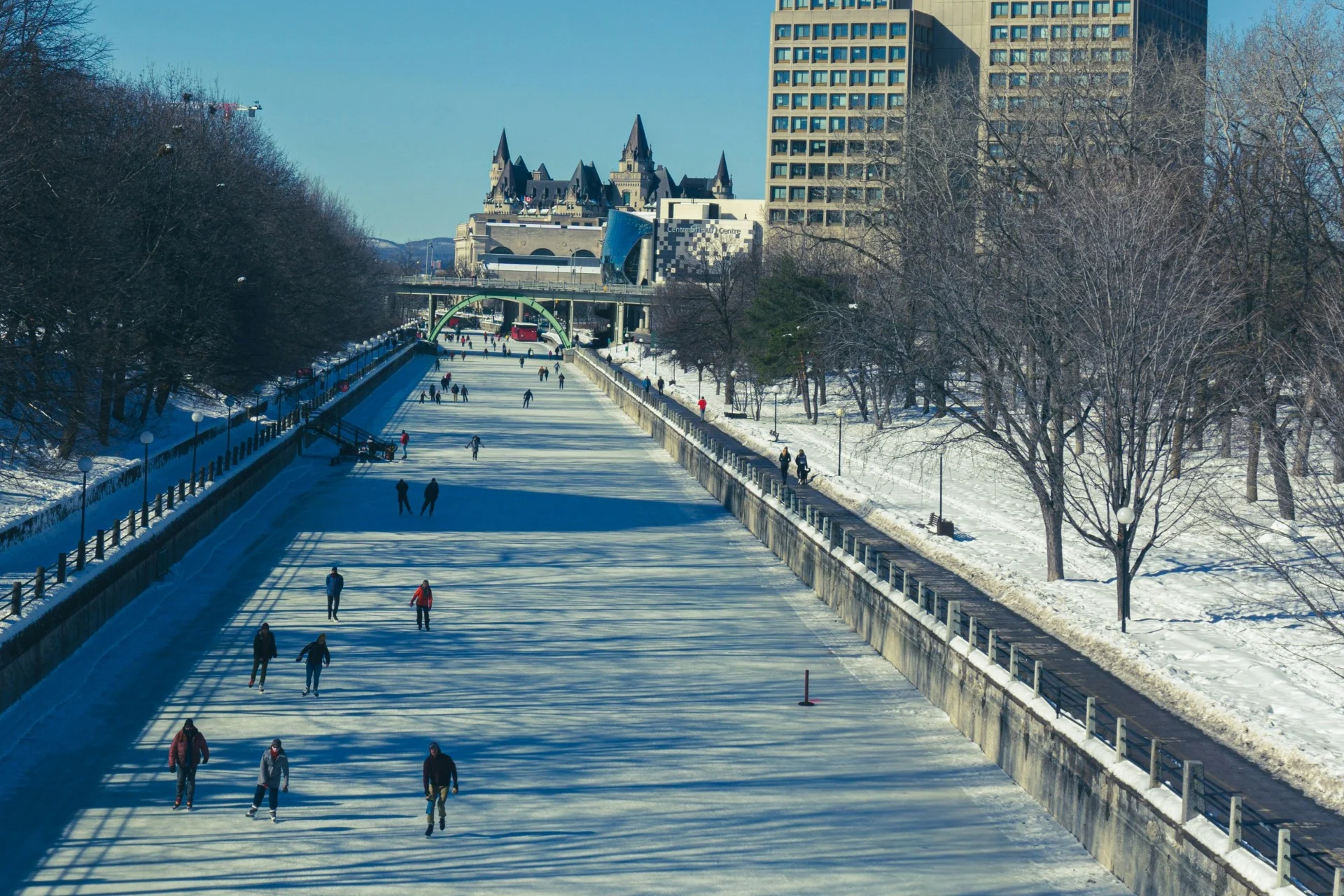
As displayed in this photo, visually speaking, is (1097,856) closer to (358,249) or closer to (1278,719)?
(1278,719)

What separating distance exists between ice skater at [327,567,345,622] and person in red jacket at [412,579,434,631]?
1602 millimetres

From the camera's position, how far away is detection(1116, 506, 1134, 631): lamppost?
91.2 ft

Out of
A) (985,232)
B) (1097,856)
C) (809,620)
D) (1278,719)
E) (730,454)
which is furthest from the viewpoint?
(730,454)

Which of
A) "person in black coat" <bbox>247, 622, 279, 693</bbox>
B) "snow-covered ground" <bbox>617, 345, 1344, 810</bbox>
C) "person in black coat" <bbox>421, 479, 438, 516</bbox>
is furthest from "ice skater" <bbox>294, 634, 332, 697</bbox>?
"person in black coat" <bbox>421, 479, 438, 516</bbox>

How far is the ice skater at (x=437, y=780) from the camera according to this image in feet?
61.8

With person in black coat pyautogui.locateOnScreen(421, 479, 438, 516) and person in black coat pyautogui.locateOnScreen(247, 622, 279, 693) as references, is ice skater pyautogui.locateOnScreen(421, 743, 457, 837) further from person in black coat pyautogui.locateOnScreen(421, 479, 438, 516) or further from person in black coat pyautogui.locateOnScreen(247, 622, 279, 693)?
person in black coat pyautogui.locateOnScreen(421, 479, 438, 516)

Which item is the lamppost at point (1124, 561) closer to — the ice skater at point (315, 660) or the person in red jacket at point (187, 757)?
the ice skater at point (315, 660)

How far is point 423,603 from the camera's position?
103 feet

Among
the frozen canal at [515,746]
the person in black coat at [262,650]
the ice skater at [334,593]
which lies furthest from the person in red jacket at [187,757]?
the ice skater at [334,593]

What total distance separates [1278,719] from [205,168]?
176 feet

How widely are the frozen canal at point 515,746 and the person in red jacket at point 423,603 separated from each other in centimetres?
31

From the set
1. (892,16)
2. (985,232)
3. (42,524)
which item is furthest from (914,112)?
(892,16)

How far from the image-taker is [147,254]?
54031 millimetres

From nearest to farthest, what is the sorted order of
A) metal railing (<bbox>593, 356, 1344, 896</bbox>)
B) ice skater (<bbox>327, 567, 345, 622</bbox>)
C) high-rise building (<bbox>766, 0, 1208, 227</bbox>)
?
metal railing (<bbox>593, 356, 1344, 896</bbox>), ice skater (<bbox>327, 567, 345, 622</bbox>), high-rise building (<bbox>766, 0, 1208, 227</bbox>)
